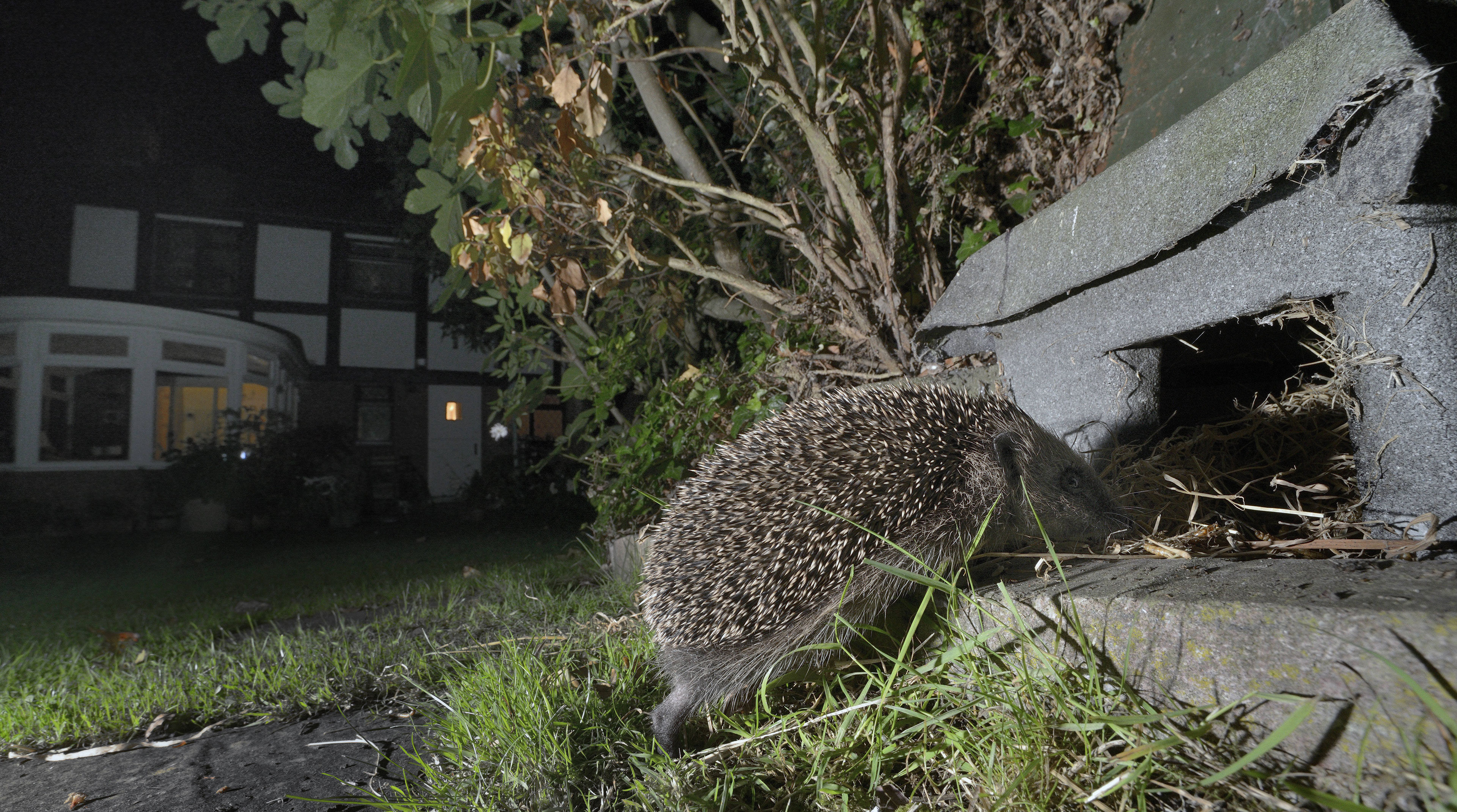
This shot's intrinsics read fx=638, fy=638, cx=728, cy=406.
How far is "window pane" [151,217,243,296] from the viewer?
9.89 meters

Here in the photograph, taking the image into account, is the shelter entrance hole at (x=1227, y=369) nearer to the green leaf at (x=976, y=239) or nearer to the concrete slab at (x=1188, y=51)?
the concrete slab at (x=1188, y=51)

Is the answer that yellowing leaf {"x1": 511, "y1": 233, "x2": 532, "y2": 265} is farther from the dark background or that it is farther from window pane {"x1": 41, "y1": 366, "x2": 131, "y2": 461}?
window pane {"x1": 41, "y1": 366, "x2": 131, "y2": 461}

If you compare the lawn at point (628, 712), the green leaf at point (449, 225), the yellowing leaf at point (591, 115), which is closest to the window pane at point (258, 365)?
the lawn at point (628, 712)

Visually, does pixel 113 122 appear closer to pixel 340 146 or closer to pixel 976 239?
pixel 340 146

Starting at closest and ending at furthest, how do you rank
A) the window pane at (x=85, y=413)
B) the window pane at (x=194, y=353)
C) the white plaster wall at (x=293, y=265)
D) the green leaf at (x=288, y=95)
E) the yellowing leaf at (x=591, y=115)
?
the yellowing leaf at (x=591, y=115), the green leaf at (x=288, y=95), the window pane at (x=85, y=413), the window pane at (x=194, y=353), the white plaster wall at (x=293, y=265)

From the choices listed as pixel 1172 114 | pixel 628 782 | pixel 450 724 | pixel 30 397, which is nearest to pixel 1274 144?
pixel 1172 114

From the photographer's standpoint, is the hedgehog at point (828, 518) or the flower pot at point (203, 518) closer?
the hedgehog at point (828, 518)

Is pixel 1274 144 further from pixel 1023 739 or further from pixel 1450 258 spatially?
pixel 1023 739

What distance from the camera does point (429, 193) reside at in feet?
12.4

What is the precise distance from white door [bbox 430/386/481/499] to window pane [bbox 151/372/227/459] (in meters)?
3.15

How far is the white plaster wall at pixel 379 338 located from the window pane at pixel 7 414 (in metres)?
5.64

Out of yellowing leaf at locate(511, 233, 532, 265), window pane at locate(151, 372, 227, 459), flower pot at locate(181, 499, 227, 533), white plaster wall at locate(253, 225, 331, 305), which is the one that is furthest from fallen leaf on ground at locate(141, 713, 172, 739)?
white plaster wall at locate(253, 225, 331, 305)

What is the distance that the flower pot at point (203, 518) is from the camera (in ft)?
29.4

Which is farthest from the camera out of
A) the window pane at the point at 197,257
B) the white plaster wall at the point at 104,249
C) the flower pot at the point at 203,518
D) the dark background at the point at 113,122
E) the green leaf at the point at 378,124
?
the window pane at the point at 197,257
